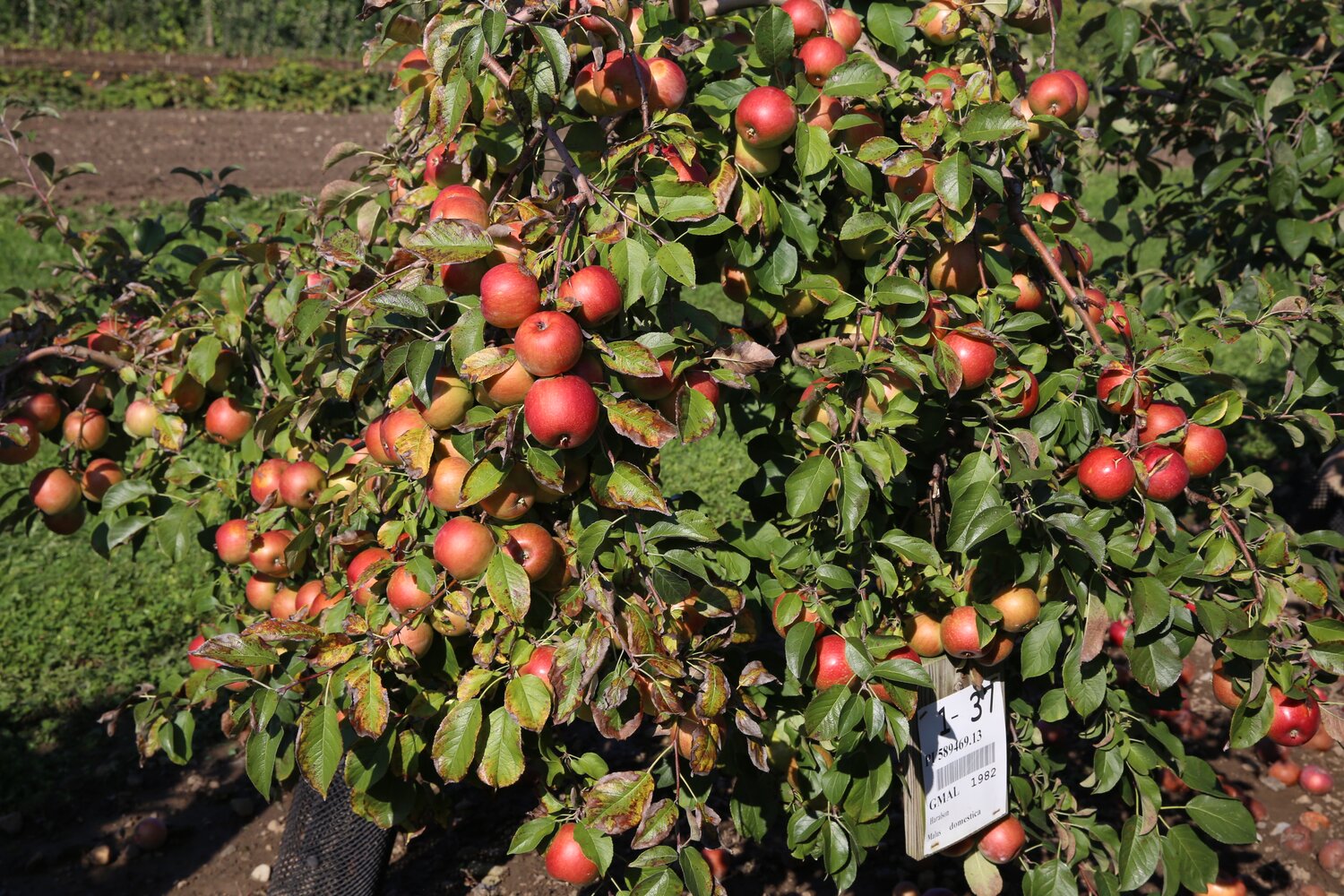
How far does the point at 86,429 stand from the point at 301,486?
22.6 inches

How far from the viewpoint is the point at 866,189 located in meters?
1.41

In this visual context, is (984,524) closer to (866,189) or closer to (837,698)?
(837,698)

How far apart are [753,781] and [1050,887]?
0.49 meters

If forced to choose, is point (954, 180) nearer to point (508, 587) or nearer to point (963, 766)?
point (508, 587)

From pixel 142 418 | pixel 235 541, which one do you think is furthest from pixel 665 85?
pixel 142 418

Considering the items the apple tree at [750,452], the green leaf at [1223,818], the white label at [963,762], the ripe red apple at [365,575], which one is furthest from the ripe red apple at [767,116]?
the green leaf at [1223,818]

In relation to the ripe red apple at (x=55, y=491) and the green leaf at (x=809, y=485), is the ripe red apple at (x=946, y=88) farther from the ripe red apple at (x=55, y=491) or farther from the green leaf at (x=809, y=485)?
the ripe red apple at (x=55, y=491)

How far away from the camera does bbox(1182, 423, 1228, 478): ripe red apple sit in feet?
4.84

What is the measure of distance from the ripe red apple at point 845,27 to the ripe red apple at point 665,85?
0.99 feet

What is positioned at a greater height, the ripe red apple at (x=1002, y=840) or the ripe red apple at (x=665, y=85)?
the ripe red apple at (x=665, y=85)

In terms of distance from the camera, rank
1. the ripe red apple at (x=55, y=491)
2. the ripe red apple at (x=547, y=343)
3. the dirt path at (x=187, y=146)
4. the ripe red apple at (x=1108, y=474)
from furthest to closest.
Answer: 1. the dirt path at (x=187, y=146)
2. the ripe red apple at (x=55, y=491)
3. the ripe red apple at (x=1108, y=474)
4. the ripe red apple at (x=547, y=343)

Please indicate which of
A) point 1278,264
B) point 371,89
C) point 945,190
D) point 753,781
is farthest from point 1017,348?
point 371,89

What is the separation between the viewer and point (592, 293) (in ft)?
3.92

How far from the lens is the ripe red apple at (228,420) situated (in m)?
1.91
